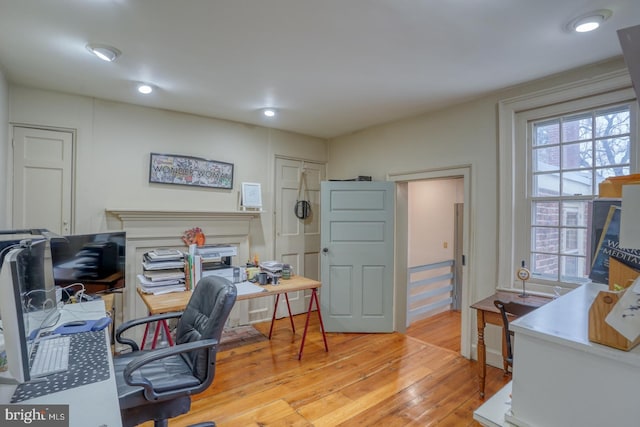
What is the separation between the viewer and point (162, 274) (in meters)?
2.79

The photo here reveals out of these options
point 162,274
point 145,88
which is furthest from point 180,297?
point 145,88

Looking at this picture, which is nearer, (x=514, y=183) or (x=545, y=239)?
(x=545, y=239)

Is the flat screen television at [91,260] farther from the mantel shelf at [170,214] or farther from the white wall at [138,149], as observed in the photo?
the white wall at [138,149]

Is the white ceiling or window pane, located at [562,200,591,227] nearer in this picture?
the white ceiling

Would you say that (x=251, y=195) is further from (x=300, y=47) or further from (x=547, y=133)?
(x=547, y=133)

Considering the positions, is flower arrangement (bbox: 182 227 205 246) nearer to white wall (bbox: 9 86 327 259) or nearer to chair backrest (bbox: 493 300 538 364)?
white wall (bbox: 9 86 327 259)

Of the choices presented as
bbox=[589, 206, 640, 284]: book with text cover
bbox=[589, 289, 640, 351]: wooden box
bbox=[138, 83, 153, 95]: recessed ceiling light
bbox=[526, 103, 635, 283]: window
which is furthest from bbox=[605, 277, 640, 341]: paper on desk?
→ bbox=[138, 83, 153, 95]: recessed ceiling light

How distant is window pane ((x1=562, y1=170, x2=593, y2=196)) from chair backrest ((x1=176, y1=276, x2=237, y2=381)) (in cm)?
275

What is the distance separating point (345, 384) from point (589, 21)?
2.96 m

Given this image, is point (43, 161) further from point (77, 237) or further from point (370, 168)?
point (370, 168)

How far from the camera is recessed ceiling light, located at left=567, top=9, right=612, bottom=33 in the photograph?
1712mm

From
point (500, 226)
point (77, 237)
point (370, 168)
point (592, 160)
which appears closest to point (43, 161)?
point (77, 237)

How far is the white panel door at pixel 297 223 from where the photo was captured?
4199 mm

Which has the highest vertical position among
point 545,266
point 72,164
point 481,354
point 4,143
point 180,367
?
point 4,143
